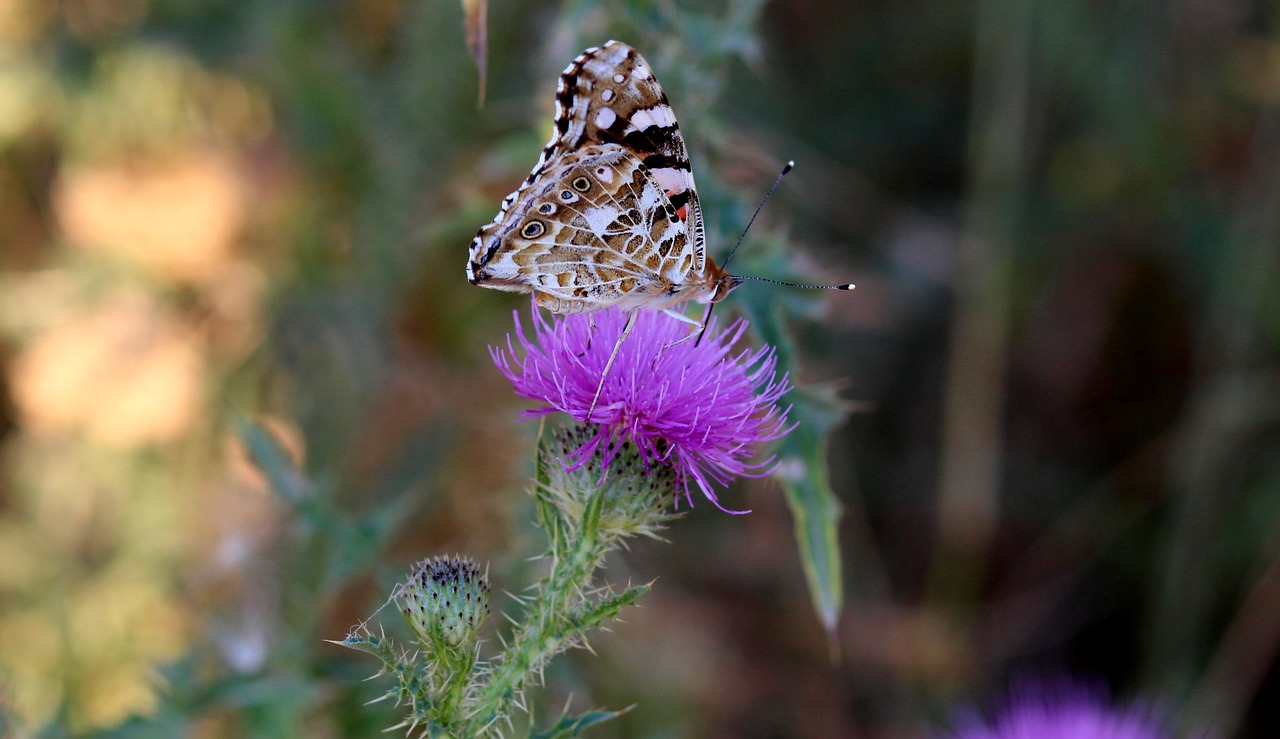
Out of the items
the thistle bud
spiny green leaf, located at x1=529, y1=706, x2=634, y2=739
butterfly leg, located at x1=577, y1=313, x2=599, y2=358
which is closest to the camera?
spiny green leaf, located at x1=529, y1=706, x2=634, y2=739

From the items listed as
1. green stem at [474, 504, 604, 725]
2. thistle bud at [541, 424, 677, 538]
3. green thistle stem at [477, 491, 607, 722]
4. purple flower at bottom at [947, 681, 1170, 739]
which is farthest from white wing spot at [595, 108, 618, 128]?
purple flower at bottom at [947, 681, 1170, 739]

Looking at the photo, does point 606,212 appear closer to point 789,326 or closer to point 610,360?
point 610,360

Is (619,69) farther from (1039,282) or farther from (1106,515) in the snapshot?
(1106,515)

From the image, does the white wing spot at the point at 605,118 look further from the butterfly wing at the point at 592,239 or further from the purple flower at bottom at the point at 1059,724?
the purple flower at bottom at the point at 1059,724

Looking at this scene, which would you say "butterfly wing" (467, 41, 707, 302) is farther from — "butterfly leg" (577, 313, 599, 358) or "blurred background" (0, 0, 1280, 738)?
"blurred background" (0, 0, 1280, 738)

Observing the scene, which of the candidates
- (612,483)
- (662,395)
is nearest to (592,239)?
(662,395)

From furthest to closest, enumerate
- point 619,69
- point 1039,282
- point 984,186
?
point 1039,282 < point 984,186 < point 619,69

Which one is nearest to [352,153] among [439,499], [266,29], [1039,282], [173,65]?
[266,29]

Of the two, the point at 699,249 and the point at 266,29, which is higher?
the point at 699,249
